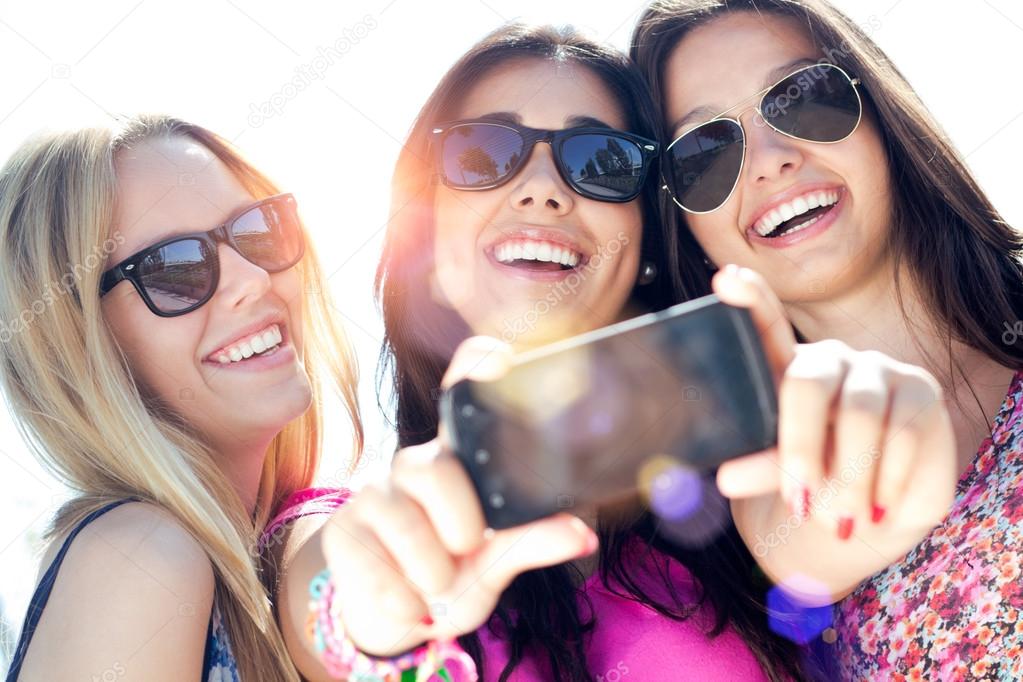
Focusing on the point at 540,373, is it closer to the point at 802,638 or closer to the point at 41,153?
the point at 802,638

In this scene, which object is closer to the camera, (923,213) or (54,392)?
(54,392)

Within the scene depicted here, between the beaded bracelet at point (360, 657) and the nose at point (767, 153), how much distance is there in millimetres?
1694

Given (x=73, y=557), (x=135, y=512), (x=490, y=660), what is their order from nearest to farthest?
(x=73, y=557) → (x=135, y=512) → (x=490, y=660)

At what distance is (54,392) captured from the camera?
2275mm

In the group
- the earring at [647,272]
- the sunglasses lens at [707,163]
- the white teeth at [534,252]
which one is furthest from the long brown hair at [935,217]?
the white teeth at [534,252]

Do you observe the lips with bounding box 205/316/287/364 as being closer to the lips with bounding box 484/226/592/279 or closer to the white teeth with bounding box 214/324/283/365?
the white teeth with bounding box 214/324/283/365

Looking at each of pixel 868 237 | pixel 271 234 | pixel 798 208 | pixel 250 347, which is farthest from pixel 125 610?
pixel 868 237

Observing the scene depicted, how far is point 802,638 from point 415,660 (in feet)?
4.39

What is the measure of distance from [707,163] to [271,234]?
1379 mm

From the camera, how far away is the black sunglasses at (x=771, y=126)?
2.45m

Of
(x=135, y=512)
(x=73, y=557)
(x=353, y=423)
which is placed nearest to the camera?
(x=73, y=557)

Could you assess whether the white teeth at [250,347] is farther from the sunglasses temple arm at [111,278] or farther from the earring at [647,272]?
the earring at [647,272]

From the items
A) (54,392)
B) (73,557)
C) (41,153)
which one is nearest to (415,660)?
(73,557)

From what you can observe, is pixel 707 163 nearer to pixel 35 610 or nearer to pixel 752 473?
pixel 752 473
